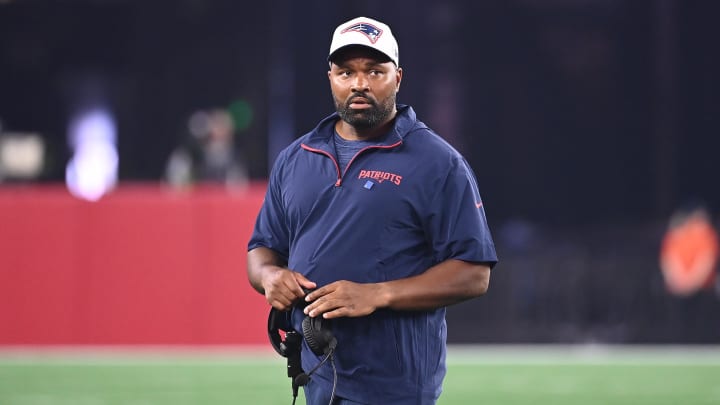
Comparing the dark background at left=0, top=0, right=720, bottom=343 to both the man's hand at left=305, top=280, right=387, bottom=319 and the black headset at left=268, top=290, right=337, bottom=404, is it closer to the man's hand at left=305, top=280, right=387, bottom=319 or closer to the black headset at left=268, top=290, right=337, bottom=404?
the black headset at left=268, top=290, right=337, bottom=404

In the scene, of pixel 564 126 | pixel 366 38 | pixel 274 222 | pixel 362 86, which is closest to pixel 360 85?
pixel 362 86

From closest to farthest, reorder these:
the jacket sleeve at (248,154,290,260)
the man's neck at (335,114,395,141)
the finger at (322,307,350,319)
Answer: the finger at (322,307,350,319), the man's neck at (335,114,395,141), the jacket sleeve at (248,154,290,260)

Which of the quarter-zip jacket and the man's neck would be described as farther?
the man's neck

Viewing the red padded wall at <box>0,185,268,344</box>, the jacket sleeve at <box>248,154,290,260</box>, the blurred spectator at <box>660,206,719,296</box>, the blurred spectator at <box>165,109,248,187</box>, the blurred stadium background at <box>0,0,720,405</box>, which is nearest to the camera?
the jacket sleeve at <box>248,154,290,260</box>

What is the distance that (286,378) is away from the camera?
33.6ft

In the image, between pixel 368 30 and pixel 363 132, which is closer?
pixel 368 30

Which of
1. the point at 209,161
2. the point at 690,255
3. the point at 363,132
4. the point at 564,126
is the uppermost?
the point at 363,132

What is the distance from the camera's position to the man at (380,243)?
3373 mm

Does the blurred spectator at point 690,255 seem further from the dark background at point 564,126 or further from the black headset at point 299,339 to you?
the black headset at point 299,339

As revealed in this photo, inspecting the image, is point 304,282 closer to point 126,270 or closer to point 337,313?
point 337,313

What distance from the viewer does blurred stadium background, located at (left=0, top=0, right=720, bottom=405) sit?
11523 mm

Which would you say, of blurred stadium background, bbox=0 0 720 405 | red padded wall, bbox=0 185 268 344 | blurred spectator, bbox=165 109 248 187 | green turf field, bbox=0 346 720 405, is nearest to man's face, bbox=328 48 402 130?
green turf field, bbox=0 346 720 405

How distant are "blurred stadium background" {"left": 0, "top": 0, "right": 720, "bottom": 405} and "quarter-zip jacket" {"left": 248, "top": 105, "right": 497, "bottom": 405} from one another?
5.55 m

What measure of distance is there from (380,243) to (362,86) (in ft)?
1.37
